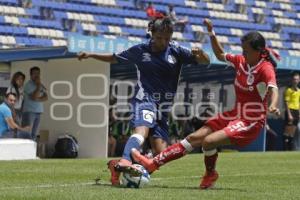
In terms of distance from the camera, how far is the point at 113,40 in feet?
63.5

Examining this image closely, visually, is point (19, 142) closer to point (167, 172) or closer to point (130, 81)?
point (167, 172)

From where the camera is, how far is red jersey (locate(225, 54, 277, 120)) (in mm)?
9039

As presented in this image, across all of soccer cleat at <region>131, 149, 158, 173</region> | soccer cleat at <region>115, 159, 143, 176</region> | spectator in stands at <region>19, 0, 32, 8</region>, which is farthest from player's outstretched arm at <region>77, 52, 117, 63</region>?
spectator in stands at <region>19, 0, 32, 8</region>

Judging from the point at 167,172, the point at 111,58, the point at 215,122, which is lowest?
the point at 167,172

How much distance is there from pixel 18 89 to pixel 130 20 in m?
13.3

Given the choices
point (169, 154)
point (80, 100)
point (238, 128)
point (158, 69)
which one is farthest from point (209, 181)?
point (80, 100)

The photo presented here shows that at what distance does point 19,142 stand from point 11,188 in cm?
832

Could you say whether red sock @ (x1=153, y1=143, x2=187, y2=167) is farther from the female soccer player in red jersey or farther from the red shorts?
the red shorts

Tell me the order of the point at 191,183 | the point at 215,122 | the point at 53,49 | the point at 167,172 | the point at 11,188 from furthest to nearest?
the point at 53,49 → the point at 167,172 → the point at 191,183 → the point at 215,122 → the point at 11,188

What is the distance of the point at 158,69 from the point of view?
9492 mm

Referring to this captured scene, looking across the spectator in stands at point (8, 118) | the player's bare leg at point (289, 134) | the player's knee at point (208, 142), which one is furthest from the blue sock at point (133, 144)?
the player's bare leg at point (289, 134)

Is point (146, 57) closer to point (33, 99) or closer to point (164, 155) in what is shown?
point (164, 155)

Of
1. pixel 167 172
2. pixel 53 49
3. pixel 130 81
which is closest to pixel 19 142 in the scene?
pixel 53 49

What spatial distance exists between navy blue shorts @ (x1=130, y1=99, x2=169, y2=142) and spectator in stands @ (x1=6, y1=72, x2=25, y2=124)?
27.4 ft
